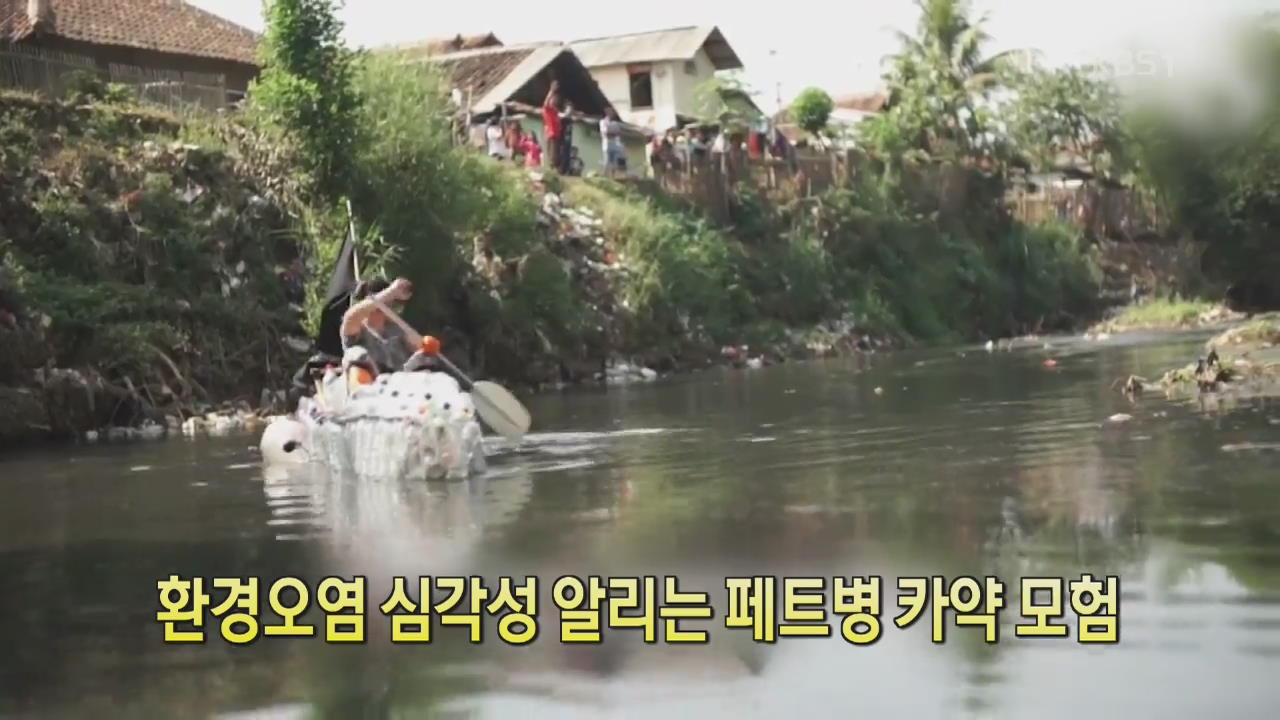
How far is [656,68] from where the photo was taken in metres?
64.2

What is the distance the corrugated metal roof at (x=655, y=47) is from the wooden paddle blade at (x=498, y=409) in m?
45.7

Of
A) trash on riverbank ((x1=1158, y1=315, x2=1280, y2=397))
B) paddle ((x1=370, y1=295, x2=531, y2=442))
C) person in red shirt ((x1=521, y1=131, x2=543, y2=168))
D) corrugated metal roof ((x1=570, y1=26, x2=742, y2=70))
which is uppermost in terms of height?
corrugated metal roof ((x1=570, y1=26, x2=742, y2=70))

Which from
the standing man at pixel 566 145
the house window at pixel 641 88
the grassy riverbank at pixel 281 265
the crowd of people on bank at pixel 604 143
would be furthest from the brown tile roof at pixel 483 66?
the house window at pixel 641 88

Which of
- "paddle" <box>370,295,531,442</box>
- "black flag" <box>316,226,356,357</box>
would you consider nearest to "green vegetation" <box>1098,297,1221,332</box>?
"black flag" <box>316,226,356,357</box>

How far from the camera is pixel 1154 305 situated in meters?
55.7

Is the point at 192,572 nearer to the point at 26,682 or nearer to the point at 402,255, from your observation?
the point at 26,682

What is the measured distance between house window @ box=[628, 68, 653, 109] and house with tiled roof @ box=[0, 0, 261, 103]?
69.4 ft

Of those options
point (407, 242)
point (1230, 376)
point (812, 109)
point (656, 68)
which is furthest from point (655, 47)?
point (1230, 376)

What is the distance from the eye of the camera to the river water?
7.46 metres

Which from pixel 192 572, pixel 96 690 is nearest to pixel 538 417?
pixel 192 572

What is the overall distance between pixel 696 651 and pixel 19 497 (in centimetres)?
1119

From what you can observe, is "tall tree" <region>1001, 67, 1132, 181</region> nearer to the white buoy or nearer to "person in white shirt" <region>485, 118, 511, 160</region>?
"person in white shirt" <region>485, 118, 511, 160</region>

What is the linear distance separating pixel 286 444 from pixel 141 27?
25.3 meters

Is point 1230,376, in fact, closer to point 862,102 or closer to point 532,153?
point 532,153
